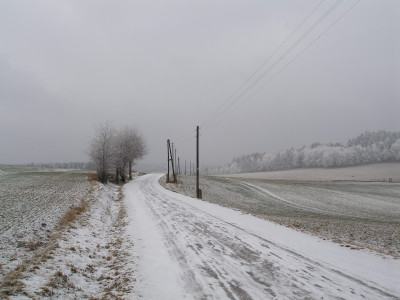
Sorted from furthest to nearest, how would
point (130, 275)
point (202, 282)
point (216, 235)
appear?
1. point (216, 235)
2. point (130, 275)
3. point (202, 282)

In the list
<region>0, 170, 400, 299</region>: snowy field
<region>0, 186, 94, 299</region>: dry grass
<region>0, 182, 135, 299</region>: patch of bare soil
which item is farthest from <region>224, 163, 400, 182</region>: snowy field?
<region>0, 186, 94, 299</region>: dry grass

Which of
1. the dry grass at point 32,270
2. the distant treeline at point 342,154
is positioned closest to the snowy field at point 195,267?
the dry grass at point 32,270

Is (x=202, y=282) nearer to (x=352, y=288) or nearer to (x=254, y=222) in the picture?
(x=352, y=288)

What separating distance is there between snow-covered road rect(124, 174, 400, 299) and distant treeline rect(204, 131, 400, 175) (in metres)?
122

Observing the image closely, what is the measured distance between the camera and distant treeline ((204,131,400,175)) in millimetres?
107750

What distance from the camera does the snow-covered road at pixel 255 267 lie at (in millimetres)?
4410

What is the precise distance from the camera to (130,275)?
530 centimetres

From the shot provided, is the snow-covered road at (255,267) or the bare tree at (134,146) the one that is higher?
the bare tree at (134,146)

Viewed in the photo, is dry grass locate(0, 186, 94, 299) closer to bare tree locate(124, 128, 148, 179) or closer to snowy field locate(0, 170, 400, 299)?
snowy field locate(0, 170, 400, 299)

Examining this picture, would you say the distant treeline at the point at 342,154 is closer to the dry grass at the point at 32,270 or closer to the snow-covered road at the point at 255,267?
the snow-covered road at the point at 255,267

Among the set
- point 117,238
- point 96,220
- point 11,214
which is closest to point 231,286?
point 117,238

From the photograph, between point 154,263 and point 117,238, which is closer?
point 154,263

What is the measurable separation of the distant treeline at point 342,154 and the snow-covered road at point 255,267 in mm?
122093

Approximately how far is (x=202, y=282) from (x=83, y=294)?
8.33ft
